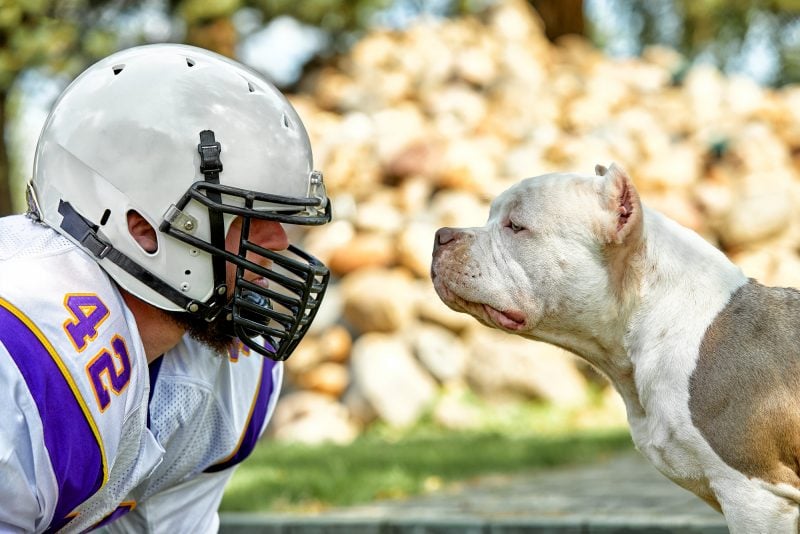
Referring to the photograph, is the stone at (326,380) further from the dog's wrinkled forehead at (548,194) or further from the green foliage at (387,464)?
the dog's wrinkled forehead at (548,194)

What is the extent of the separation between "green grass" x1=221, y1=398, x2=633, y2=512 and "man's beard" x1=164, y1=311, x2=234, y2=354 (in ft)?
11.0

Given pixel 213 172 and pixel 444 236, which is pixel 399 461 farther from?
pixel 213 172

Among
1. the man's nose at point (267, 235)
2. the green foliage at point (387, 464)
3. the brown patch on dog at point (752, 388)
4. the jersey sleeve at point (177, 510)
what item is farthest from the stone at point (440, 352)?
the man's nose at point (267, 235)

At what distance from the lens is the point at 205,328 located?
135 inches

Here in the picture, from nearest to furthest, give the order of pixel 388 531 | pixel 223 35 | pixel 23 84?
pixel 388 531 → pixel 23 84 → pixel 223 35

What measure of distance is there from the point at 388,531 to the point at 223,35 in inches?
425

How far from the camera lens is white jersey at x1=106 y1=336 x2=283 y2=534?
3.54 m

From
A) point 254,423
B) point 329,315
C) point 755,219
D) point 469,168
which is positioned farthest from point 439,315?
point 254,423

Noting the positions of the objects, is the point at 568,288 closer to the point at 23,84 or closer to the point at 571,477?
the point at 571,477

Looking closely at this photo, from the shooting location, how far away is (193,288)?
3.31m

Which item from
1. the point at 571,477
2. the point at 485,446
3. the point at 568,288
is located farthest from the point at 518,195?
the point at 485,446

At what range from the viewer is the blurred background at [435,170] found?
9.73m

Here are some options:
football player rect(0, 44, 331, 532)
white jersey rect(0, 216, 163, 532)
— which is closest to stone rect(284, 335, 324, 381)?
football player rect(0, 44, 331, 532)

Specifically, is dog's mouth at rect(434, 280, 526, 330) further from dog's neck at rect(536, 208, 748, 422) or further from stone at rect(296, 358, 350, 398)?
stone at rect(296, 358, 350, 398)
